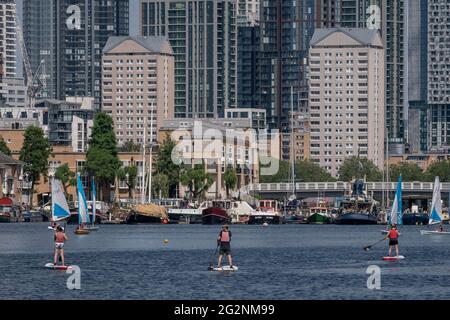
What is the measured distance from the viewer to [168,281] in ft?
298

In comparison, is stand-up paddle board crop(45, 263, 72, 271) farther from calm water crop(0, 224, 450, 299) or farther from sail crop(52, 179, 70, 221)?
sail crop(52, 179, 70, 221)

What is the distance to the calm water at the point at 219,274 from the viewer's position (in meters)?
82.3

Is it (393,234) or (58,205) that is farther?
(58,205)

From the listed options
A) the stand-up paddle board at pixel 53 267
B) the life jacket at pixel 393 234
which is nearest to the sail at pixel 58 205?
the life jacket at pixel 393 234

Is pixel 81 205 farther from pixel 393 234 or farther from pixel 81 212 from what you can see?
pixel 393 234

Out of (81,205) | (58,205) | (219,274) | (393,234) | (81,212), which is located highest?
(58,205)

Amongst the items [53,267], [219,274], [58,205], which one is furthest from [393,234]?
[58,205]

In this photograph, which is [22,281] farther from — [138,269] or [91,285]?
[138,269]

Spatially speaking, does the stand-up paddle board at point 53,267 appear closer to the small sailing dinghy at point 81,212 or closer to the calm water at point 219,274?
the calm water at point 219,274

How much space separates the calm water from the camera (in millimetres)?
82306

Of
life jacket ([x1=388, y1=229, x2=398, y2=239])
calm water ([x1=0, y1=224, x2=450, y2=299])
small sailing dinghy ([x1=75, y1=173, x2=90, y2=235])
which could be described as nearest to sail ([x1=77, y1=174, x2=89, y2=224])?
small sailing dinghy ([x1=75, y1=173, x2=90, y2=235])

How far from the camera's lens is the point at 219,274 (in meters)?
96.2
